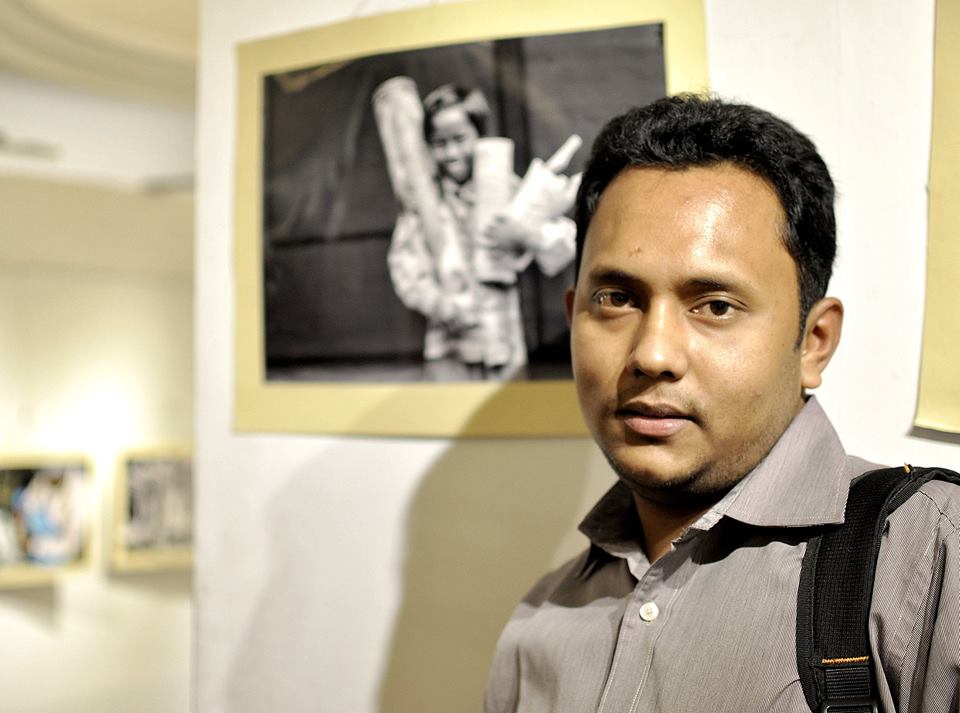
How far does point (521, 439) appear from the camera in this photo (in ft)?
3.69

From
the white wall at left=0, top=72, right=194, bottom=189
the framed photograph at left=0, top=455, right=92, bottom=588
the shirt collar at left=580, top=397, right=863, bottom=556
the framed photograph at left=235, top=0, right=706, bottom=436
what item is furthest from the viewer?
the white wall at left=0, top=72, right=194, bottom=189

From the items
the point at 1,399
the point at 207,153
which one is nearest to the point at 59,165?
the point at 1,399

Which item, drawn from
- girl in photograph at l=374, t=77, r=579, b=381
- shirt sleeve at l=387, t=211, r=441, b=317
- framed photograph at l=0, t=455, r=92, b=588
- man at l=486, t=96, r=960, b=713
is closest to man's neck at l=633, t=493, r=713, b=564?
man at l=486, t=96, r=960, b=713

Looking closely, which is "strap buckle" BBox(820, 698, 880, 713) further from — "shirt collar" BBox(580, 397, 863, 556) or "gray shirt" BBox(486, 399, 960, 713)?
"shirt collar" BBox(580, 397, 863, 556)

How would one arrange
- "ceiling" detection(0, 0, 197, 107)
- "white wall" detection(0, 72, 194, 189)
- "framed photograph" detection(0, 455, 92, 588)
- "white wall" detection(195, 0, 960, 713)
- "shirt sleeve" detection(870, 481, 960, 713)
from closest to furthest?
"shirt sleeve" detection(870, 481, 960, 713) < "white wall" detection(195, 0, 960, 713) < "ceiling" detection(0, 0, 197, 107) < "framed photograph" detection(0, 455, 92, 588) < "white wall" detection(0, 72, 194, 189)

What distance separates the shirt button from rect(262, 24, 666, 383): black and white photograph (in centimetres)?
39

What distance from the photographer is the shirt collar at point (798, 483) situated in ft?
2.35

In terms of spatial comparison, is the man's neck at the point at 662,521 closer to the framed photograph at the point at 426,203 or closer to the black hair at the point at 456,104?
the framed photograph at the point at 426,203

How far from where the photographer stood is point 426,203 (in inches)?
46.1

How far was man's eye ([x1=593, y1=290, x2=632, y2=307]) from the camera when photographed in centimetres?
78

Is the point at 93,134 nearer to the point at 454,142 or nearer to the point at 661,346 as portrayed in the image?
the point at 454,142

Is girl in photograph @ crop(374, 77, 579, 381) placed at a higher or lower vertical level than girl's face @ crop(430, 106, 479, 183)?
lower

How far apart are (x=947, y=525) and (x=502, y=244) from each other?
642mm

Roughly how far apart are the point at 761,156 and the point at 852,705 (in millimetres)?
450
